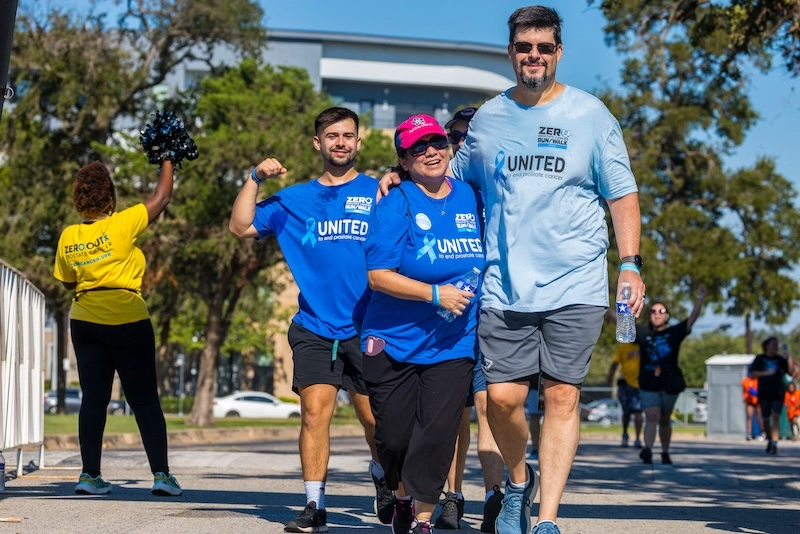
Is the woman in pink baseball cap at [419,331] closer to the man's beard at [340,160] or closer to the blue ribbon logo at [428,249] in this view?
the blue ribbon logo at [428,249]

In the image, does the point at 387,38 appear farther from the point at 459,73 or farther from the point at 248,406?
the point at 248,406

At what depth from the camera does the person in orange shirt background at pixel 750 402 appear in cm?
2777

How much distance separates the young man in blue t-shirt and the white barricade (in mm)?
2906

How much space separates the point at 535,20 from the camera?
6172 mm

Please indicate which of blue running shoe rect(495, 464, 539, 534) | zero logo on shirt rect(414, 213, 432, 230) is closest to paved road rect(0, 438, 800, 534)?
blue running shoe rect(495, 464, 539, 534)

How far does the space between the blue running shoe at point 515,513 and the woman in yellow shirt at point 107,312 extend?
297 cm

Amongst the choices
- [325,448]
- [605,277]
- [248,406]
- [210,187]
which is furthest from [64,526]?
[248,406]

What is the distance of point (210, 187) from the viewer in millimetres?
32375

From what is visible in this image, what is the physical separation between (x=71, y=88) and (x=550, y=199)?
29.7 meters

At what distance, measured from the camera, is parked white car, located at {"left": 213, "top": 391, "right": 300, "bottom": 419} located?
196 ft

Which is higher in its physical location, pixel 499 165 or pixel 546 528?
pixel 499 165

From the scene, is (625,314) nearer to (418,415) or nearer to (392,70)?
(418,415)

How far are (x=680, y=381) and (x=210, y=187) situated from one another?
1928 cm

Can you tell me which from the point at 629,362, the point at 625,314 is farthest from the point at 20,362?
the point at 629,362
